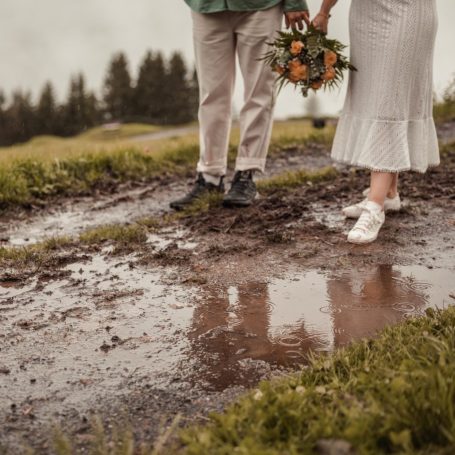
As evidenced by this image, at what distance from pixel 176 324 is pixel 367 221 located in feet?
5.77

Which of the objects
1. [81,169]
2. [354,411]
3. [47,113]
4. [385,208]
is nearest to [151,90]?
[47,113]

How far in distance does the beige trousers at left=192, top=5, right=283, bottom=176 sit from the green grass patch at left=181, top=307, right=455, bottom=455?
122 inches

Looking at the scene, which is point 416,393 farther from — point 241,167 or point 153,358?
point 241,167

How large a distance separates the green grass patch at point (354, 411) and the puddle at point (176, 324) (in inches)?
14.1

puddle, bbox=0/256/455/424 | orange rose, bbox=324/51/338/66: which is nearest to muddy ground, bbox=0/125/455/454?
puddle, bbox=0/256/455/424

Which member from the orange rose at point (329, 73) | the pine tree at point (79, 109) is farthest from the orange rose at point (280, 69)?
the pine tree at point (79, 109)

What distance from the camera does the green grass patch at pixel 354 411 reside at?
177cm

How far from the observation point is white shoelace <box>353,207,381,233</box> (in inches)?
163

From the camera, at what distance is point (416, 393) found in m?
1.92

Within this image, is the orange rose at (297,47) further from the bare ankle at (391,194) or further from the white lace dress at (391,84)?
the bare ankle at (391,194)

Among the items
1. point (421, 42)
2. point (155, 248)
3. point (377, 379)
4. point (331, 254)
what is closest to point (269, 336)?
point (377, 379)

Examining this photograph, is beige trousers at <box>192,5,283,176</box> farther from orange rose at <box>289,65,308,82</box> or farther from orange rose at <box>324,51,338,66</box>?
orange rose at <box>324,51,338,66</box>

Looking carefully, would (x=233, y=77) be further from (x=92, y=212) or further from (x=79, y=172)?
(x=79, y=172)

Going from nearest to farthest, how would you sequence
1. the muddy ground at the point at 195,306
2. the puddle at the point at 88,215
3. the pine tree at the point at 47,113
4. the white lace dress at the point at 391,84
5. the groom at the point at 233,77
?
the muddy ground at the point at 195,306 → the white lace dress at the point at 391,84 → the groom at the point at 233,77 → the puddle at the point at 88,215 → the pine tree at the point at 47,113
